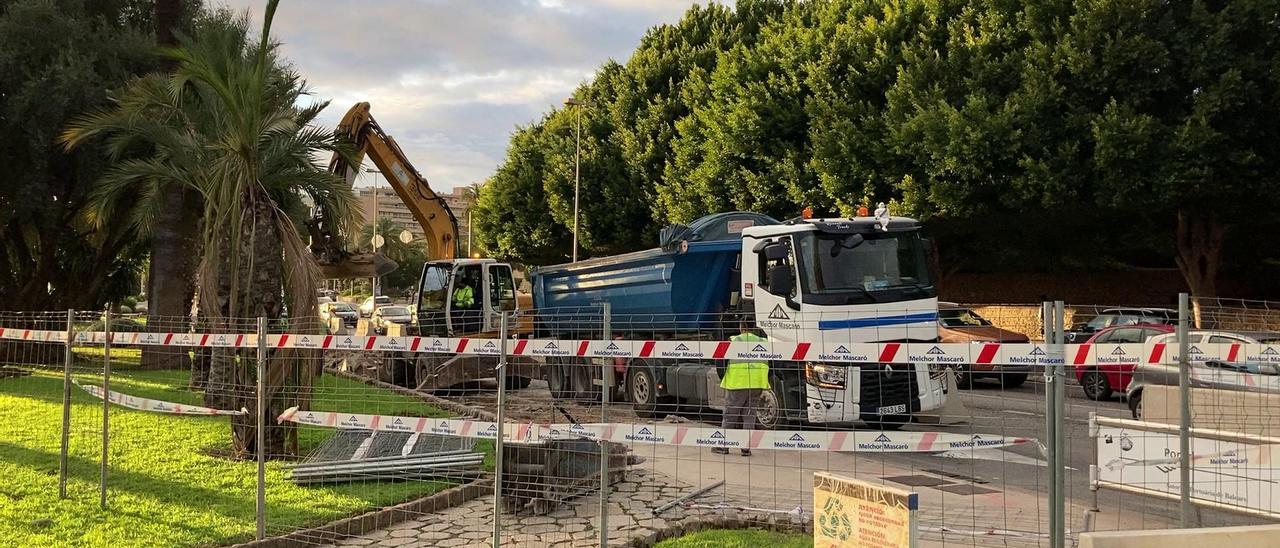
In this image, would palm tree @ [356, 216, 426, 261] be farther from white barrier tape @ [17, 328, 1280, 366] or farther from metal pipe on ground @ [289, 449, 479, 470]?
white barrier tape @ [17, 328, 1280, 366]

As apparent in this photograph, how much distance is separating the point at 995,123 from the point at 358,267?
15.0 m

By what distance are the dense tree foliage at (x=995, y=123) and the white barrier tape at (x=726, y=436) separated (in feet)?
56.6

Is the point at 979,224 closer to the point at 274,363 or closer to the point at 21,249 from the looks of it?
the point at 274,363

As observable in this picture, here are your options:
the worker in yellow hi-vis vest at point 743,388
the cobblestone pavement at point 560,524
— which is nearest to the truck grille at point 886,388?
the worker in yellow hi-vis vest at point 743,388

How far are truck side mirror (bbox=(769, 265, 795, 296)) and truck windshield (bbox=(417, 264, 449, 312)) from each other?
316 inches

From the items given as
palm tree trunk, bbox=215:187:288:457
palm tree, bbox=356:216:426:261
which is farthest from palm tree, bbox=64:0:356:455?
palm tree, bbox=356:216:426:261

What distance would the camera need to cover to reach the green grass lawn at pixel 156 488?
22.4ft

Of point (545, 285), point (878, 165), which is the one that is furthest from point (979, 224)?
point (545, 285)

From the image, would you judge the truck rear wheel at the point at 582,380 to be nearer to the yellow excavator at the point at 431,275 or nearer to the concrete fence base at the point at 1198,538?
the yellow excavator at the point at 431,275

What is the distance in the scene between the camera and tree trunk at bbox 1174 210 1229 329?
2328 cm

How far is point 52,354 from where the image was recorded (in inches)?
837

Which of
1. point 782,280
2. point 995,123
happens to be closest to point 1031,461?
point 782,280

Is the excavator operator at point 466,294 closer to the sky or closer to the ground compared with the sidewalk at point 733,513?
closer to the sky

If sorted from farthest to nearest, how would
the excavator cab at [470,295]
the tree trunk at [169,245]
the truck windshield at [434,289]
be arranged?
the tree trunk at [169,245], the truck windshield at [434,289], the excavator cab at [470,295]
